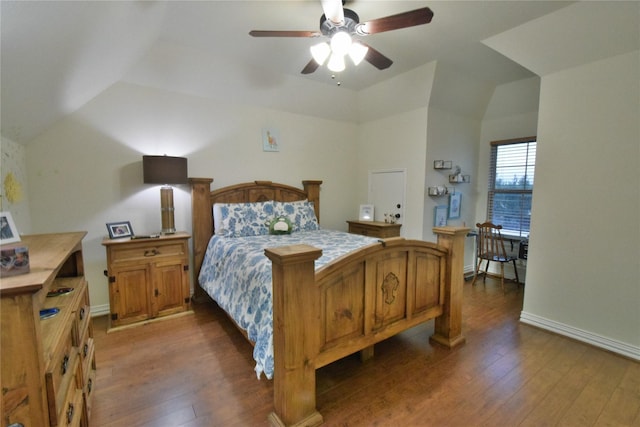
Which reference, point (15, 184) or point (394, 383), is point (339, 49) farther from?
point (15, 184)

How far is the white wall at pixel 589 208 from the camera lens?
7.28 feet

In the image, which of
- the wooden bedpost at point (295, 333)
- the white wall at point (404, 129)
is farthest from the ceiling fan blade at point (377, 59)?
the wooden bedpost at point (295, 333)

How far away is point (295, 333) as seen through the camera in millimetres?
1471

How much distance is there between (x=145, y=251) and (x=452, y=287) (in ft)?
9.29

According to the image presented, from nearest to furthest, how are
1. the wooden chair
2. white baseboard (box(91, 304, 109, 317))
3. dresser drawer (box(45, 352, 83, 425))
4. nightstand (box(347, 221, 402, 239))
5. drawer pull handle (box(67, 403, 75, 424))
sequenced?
1. dresser drawer (box(45, 352, 83, 425))
2. drawer pull handle (box(67, 403, 75, 424))
3. white baseboard (box(91, 304, 109, 317))
4. the wooden chair
5. nightstand (box(347, 221, 402, 239))

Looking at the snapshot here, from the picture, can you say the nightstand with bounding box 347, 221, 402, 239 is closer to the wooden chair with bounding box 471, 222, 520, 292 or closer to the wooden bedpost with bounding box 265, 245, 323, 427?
the wooden chair with bounding box 471, 222, 520, 292

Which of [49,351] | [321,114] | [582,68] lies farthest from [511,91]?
[49,351]

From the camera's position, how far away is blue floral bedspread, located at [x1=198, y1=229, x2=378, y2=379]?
1.70 metres

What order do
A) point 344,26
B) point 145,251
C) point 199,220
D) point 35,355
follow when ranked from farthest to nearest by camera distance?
point 199,220
point 145,251
point 344,26
point 35,355

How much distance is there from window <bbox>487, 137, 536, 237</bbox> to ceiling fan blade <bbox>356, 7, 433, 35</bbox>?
10.1 ft

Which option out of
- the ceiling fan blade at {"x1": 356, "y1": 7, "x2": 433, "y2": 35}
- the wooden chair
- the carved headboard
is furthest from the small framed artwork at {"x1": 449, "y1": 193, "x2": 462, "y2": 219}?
the ceiling fan blade at {"x1": 356, "y1": 7, "x2": 433, "y2": 35}

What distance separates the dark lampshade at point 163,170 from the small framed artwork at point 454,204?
138 inches

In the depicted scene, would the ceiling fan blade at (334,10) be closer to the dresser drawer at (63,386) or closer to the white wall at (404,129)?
the white wall at (404,129)

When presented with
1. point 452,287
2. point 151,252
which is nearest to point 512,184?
point 452,287
